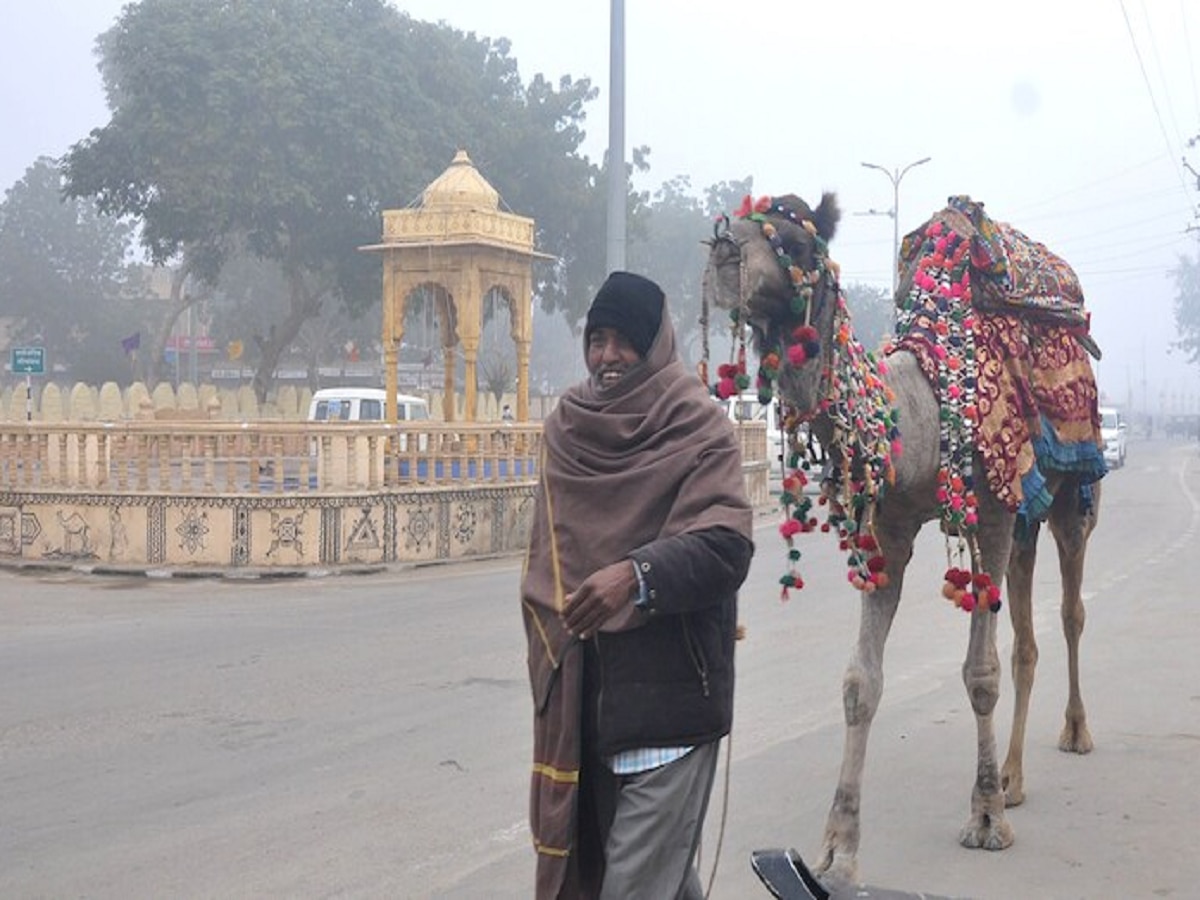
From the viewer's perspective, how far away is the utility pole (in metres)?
15.1

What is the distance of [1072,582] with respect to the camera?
7391 millimetres

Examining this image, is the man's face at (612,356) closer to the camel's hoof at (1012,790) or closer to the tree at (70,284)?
the camel's hoof at (1012,790)

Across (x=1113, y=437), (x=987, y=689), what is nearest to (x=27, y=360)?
(x=987, y=689)

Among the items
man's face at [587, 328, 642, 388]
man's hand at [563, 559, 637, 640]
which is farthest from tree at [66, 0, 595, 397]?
man's hand at [563, 559, 637, 640]

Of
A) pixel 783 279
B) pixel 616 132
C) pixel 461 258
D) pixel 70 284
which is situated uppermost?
pixel 70 284

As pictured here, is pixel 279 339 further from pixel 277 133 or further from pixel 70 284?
pixel 70 284

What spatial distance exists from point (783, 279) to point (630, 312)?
1178 mm

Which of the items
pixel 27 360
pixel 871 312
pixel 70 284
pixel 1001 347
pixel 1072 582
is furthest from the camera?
pixel 871 312

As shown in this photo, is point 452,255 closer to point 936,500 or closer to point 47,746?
point 47,746

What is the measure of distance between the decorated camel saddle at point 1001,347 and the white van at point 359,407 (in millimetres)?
17846

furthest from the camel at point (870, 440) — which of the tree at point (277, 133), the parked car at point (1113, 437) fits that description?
the parked car at point (1113, 437)

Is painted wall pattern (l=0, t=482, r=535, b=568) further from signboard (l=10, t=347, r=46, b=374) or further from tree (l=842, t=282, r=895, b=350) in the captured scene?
tree (l=842, t=282, r=895, b=350)

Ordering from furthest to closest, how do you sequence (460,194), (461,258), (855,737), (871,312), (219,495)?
(871,312) → (460,194) → (461,258) → (219,495) → (855,737)

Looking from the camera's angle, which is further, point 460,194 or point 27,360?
point 460,194
